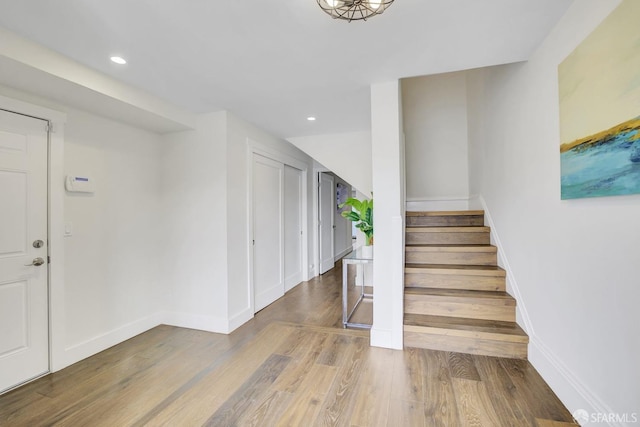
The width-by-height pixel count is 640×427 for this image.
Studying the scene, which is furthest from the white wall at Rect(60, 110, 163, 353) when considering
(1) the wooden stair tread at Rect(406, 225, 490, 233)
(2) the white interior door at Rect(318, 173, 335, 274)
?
→ (1) the wooden stair tread at Rect(406, 225, 490, 233)

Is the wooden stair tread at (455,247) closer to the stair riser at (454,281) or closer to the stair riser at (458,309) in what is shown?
the stair riser at (454,281)

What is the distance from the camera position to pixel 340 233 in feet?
21.9

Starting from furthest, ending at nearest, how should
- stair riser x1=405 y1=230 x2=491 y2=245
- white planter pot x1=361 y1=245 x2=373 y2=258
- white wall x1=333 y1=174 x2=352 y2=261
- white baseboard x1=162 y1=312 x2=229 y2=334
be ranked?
white wall x1=333 y1=174 x2=352 y2=261
stair riser x1=405 y1=230 x2=491 y2=245
white planter pot x1=361 y1=245 x2=373 y2=258
white baseboard x1=162 y1=312 x2=229 y2=334

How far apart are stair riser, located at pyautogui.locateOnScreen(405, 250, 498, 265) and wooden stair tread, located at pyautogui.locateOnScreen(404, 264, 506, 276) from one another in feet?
0.20

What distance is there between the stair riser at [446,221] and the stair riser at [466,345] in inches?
63.2

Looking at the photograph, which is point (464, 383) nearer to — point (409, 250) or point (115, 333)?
Answer: point (409, 250)

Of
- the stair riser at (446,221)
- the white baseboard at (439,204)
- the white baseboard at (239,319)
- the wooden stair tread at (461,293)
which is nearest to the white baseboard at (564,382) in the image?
the wooden stair tread at (461,293)

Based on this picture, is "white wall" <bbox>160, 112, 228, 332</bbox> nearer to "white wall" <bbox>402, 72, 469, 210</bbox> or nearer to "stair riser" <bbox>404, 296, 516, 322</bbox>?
"stair riser" <bbox>404, 296, 516, 322</bbox>

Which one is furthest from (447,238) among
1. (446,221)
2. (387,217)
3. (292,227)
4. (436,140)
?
(292,227)

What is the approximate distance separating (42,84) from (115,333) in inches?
84.9

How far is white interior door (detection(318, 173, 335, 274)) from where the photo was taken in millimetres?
5395

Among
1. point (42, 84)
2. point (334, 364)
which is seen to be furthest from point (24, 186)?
point (334, 364)

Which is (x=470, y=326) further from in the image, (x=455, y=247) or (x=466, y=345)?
(x=455, y=247)

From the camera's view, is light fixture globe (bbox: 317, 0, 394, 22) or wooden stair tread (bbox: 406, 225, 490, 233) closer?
light fixture globe (bbox: 317, 0, 394, 22)
